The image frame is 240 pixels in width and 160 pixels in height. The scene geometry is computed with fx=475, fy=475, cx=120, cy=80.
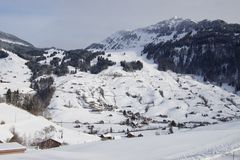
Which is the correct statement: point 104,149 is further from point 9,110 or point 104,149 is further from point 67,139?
point 9,110

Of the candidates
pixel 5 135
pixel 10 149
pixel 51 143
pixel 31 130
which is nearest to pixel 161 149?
pixel 10 149

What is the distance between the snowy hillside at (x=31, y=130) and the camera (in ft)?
358

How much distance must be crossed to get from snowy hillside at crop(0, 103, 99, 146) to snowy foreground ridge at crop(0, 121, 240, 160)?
47812mm

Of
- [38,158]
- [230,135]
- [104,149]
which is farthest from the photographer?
[230,135]

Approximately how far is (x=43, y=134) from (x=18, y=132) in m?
6.71

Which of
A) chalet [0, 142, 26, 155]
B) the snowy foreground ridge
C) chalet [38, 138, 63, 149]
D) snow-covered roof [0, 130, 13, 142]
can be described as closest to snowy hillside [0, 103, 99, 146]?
snow-covered roof [0, 130, 13, 142]

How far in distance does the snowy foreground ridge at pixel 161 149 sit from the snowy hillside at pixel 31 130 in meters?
47.8

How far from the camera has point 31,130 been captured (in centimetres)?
11600

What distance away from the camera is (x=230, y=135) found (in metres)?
60.9

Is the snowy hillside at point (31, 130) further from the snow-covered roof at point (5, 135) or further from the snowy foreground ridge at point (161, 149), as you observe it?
the snowy foreground ridge at point (161, 149)

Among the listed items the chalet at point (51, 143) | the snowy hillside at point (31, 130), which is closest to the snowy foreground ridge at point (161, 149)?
the chalet at point (51, 143)

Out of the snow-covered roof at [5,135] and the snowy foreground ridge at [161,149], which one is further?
the snow-covered roof at [5,135]

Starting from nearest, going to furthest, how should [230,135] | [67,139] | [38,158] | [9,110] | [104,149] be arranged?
[38,158] → [104,149] → [230,135] → [67,139] → [9,110]

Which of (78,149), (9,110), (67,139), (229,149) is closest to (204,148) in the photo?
(229,149)
